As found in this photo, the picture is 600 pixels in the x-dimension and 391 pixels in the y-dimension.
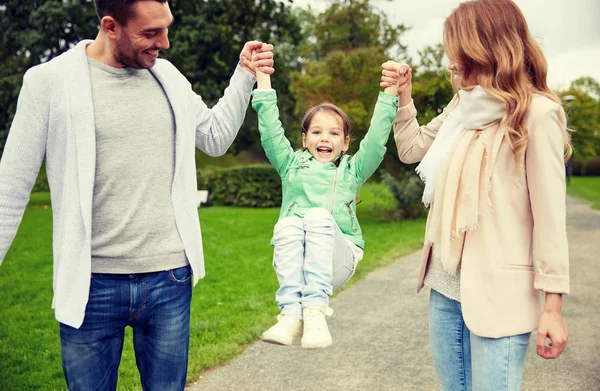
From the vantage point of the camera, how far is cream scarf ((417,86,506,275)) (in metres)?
2.22

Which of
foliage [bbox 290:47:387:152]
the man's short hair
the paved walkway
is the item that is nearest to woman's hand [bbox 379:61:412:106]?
the man's short hair

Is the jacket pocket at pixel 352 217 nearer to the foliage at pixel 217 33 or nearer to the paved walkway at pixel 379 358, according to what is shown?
the paved walkway at pixel 379 358

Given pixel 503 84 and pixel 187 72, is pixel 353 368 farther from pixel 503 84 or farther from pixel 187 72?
pixel 187 72

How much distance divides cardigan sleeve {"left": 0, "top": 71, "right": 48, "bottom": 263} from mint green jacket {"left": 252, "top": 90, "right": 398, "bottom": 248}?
3.25ft

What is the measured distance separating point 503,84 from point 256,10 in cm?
1827

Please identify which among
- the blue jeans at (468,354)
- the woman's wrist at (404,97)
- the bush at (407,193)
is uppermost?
the woman's wrist at (404,97)

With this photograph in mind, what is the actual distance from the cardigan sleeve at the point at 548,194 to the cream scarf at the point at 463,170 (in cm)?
14

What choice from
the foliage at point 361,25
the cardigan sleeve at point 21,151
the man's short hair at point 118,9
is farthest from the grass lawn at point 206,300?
the foliage at point 361,25

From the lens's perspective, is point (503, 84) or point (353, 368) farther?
point (353, 368)

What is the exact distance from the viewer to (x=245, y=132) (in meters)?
21.7

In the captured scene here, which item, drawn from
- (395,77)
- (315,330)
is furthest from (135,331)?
(395,77)

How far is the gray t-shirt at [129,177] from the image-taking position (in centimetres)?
233

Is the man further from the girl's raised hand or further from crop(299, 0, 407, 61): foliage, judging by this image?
crop(299, 0, 407, 61): foliage

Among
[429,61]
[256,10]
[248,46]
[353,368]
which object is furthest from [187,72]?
[248,46]
